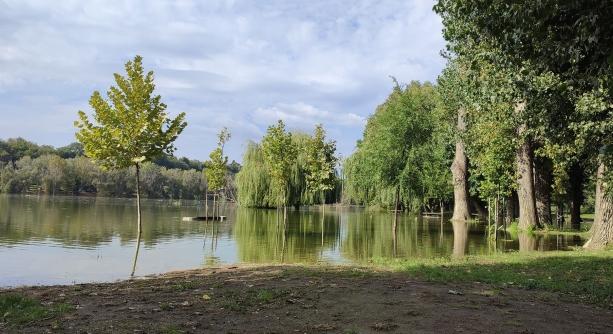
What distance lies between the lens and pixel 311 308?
7258mm

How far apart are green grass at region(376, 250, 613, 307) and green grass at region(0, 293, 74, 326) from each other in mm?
6560

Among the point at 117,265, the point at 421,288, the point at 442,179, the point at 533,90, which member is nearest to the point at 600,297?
the point at 421,288

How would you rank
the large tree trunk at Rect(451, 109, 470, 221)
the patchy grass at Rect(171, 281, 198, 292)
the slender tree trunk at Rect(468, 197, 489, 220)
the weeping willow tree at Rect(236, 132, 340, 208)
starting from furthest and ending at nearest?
the weeping willow tree at Rect(236, 132, 340, 208) < the slender tree trunk at Rect(468, 197, 489, 220) < the large tree trunk at Rect(451, 109, 470, 221) < the patchy grass at Rect(171, 281, 198, 292)

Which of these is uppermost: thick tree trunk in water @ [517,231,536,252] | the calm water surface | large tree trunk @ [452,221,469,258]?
thick tree trunk in water @ [517,231,536,252]

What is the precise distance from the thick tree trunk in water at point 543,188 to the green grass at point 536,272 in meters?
16.4

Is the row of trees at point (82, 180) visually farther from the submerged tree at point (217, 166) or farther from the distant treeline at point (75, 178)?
A: the submerged tree at point (217, 166)

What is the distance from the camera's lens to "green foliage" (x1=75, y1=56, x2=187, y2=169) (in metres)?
14.7

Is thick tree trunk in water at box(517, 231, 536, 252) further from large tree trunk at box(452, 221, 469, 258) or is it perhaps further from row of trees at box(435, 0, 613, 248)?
row of trees at box(435, 0, 613, 248)

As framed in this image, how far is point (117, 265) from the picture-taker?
15930 millimetres

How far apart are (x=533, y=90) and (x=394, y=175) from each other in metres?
17.2

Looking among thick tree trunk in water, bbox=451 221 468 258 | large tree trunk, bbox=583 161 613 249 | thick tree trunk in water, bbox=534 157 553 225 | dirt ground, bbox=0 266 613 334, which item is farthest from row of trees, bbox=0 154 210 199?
dirt ground, bbox=0 266 613 334

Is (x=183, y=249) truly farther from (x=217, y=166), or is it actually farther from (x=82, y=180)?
(x=82, y=180)

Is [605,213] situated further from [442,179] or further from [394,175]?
[442,179]

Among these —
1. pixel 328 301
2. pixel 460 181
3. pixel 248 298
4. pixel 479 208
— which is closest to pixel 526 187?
pixel 460 181
